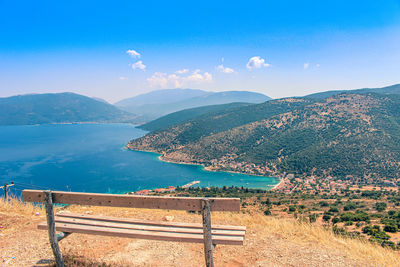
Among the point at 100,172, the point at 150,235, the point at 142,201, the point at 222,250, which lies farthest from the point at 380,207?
the point at 100,172

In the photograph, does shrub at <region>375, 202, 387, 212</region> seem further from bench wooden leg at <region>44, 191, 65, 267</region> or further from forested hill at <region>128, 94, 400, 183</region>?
forested hill at <region>128, 94, 400, 183</region>

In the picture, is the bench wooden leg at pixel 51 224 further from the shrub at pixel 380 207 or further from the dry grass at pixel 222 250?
the shrub at pixel 380 207

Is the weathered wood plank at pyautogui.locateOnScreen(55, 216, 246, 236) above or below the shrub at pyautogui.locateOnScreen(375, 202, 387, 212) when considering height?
above

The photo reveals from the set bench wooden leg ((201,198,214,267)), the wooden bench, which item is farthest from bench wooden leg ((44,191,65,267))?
bench wooden leg ((201,198,214,267))

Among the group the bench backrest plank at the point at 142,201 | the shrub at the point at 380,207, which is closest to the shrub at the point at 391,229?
the bench backrest plank at the point at 142,201

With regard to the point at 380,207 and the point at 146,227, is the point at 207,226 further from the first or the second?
the point at 380,207

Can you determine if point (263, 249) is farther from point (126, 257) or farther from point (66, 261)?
point (66, 261)

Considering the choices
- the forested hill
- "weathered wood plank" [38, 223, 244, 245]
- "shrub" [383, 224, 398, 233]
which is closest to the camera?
"weathered wood plank" [38, 223, 244, 245]
